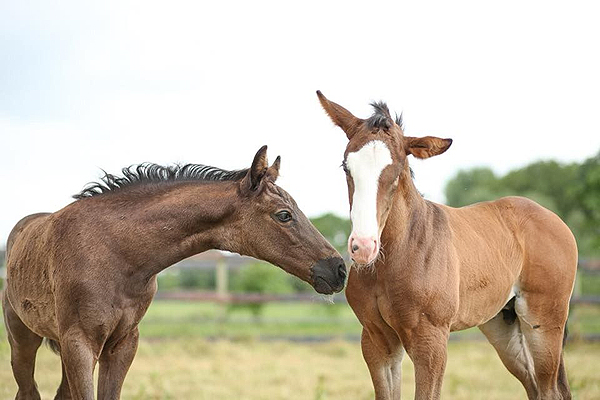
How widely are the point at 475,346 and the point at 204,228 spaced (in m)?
8.57

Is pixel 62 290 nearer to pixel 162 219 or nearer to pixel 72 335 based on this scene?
pixel 72 335

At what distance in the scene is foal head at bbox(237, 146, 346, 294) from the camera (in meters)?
4.53

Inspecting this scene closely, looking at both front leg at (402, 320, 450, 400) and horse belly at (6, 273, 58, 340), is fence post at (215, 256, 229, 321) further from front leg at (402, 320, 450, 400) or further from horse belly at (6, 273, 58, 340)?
front leg at (402, 320, 450, 400)

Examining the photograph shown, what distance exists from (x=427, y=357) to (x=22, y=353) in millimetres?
3171

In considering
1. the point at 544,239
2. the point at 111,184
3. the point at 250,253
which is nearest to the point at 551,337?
the point at 544,239

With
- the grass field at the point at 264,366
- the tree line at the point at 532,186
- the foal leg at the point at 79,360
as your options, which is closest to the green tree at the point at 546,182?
the tree line at the point at 532,186

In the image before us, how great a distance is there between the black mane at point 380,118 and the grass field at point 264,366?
3.22 m

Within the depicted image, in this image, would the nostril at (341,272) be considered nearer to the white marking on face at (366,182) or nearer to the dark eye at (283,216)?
the dark eye at (283,216)

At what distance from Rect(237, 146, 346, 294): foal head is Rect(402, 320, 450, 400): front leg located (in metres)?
0.56

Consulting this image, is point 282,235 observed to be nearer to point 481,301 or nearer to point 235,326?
point 481,301

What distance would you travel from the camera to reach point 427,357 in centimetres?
428

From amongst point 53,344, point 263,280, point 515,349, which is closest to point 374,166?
point 515,349

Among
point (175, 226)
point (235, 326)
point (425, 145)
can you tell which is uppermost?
point (425, 145)

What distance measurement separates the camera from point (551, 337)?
17.7ft
